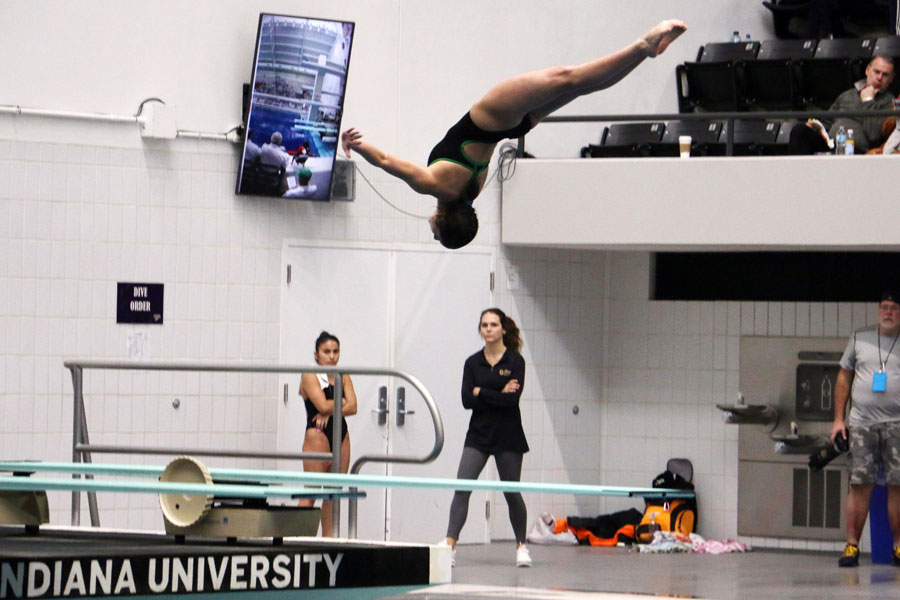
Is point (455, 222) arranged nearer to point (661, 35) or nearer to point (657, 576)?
point (661, 35)

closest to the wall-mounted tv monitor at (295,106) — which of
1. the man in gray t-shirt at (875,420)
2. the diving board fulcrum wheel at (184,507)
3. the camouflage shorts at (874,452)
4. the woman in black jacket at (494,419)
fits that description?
the woman in black jacket at (494,419)

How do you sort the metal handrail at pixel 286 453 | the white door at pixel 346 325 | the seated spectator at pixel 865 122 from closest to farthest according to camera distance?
the metal handrail at pixel 286 453, the seated spectator at pixel 865 122, the white door at pixel 346 325

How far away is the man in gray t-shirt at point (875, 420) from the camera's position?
9.40 meters

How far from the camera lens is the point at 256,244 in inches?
403

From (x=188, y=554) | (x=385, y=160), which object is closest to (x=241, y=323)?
(x=385, y=160)

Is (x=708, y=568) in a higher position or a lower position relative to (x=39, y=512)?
lower

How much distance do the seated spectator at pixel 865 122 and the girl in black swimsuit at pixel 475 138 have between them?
454cm

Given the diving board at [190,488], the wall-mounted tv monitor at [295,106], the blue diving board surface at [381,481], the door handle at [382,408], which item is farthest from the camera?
the door handle at [382,408]

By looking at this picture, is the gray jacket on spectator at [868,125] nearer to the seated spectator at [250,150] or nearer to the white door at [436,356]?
the white door at [436,356]

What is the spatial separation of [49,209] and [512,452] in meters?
3.59

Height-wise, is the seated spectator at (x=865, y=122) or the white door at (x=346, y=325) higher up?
the seated spectator at (x=865, y=122)

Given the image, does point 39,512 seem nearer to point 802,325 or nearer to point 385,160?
point 385,160

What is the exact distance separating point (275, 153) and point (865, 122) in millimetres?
4333

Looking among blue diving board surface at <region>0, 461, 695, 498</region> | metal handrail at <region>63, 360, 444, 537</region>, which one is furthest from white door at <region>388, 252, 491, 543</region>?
blue diving board surface at <region>0, 461, 695, 498</region>
